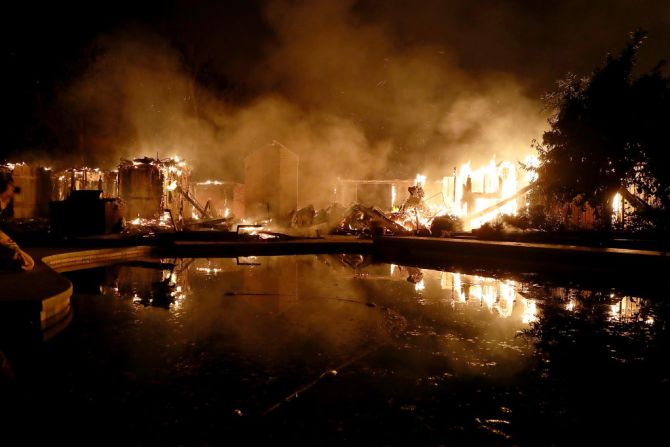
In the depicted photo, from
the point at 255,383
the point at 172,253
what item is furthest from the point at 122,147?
the point at 255,383

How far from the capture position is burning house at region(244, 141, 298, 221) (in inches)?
789

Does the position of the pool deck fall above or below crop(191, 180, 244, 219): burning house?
below

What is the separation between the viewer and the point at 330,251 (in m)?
12.0

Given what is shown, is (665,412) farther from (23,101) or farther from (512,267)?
(23,101)

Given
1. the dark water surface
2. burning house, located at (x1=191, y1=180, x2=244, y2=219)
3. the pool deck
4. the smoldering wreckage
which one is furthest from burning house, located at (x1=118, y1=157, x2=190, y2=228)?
the dark water surface

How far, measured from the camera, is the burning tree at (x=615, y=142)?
1214 centimetres

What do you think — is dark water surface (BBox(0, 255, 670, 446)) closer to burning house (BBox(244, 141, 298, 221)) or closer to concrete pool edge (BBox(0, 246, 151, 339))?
concrete pool edge (BBox(0, 246, 151, 339))

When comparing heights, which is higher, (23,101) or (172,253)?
(23,101)

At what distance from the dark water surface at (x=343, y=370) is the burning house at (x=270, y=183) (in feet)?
44.0

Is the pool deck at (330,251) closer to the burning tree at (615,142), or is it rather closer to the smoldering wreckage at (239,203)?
the smoldering wreckage at (239,203)

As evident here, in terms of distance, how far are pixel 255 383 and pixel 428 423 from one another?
1.30m

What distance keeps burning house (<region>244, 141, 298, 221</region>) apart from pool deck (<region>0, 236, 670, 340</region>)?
8.28 meters

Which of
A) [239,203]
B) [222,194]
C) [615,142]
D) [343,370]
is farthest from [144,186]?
[615,142]

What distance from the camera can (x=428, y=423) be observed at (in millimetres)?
2883
